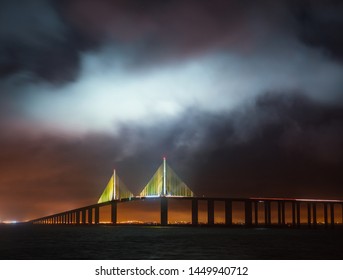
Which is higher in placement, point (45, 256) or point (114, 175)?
point (114, 175)

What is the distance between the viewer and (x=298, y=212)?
160 m

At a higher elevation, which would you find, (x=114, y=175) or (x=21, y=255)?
(x=114, y=175)

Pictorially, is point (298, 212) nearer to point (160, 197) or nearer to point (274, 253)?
point (160, 197)

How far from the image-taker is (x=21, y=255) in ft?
177

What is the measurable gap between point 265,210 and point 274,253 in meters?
107
